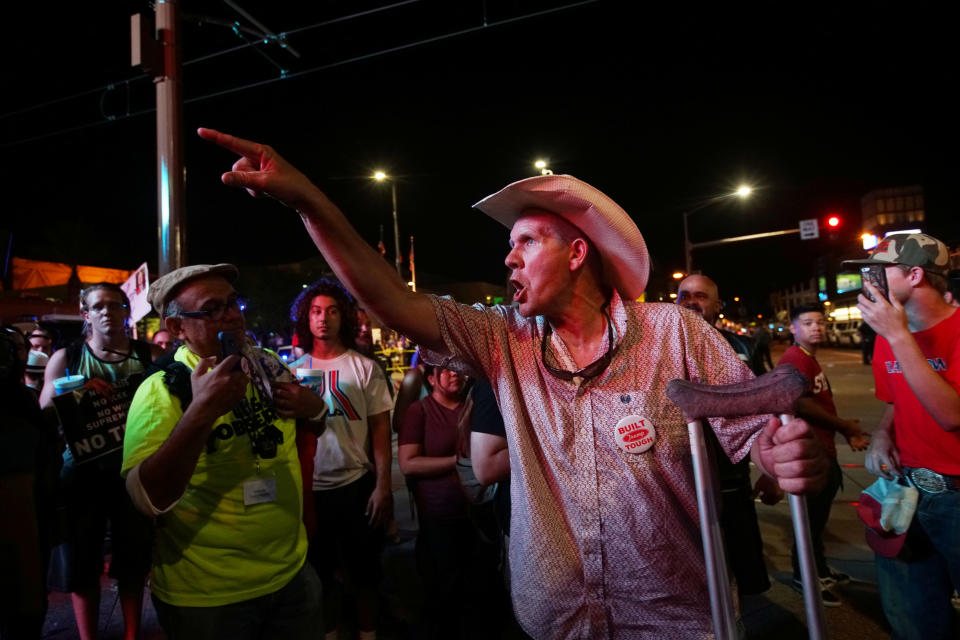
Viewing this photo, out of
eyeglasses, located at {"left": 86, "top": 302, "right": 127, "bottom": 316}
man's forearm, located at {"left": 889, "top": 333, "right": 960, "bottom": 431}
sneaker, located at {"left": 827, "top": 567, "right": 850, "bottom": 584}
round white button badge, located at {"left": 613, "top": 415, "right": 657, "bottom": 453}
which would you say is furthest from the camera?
sneaker, located at {"left": 827, "top": 567, "right": 850, "bottom": 584}

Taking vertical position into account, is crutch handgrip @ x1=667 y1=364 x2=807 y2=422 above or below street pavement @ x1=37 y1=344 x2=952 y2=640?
above

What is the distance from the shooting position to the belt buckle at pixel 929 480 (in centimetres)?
252

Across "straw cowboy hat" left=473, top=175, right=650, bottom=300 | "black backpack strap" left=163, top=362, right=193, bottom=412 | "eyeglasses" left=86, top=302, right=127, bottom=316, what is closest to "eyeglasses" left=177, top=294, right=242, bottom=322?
"black backpack strap" left=163, top=362, right=193, bottom=412

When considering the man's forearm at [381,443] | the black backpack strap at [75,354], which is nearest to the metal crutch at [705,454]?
the man's forearm at [381,443]

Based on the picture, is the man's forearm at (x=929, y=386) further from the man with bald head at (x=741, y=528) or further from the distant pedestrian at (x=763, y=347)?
the distant pedestrian at (x=763, y=347)

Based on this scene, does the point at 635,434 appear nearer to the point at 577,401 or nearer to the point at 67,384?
the point at 577,401

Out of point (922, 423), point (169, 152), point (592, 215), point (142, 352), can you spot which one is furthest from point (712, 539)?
point (169, 152)

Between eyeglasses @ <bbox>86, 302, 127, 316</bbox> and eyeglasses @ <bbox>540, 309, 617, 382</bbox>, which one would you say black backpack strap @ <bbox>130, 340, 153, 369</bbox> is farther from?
eyeglasses @ <bbox>540, 309, 617, 382</bbox>

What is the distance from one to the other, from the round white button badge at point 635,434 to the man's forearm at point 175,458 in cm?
148

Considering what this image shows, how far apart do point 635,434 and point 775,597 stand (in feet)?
11.9

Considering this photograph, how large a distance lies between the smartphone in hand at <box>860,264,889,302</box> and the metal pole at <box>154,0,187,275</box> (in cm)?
530

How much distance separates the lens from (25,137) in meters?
12.5

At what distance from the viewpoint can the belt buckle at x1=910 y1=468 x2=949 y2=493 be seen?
8.26ft

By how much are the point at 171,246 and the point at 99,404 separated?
83.2 inches
